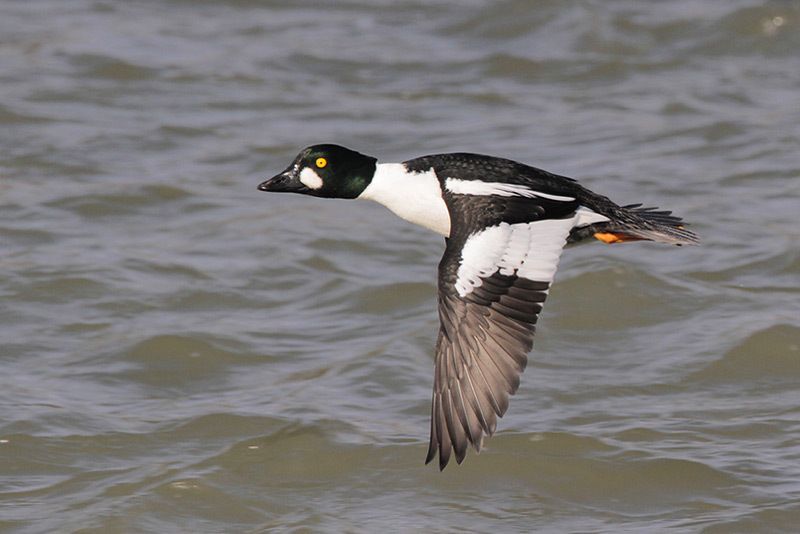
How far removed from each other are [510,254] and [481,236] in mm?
160

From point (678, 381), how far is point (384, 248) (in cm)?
245

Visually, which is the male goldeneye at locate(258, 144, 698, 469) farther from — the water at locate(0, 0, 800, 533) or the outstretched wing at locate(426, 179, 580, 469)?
the water at locate(0, 0, 800, 533)

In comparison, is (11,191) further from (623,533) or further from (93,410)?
(623,533)

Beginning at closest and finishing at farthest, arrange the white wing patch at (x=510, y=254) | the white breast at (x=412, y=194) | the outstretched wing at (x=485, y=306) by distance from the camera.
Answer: the outstretched wing at (x=485, y=306) → the white wing patch at (x=510, y=254) → the white breast at (x=412, y=194)

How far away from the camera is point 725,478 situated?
6531 millimetres

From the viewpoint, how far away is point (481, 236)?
235 inches

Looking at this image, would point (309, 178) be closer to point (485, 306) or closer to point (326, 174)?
point (326, 174)

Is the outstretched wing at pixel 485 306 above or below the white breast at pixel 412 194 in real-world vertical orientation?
below

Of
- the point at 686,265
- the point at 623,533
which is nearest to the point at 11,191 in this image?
the point at 686,265

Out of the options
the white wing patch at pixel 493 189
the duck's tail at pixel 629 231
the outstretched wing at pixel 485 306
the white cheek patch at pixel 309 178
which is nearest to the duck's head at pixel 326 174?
the white cheek patch at pixel 309 178

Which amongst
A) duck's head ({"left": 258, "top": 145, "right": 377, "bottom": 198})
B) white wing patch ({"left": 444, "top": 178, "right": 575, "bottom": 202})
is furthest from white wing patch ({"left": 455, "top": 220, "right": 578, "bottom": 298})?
duck's head ({"left": 258, "top": 145, "right": 377, "bottom": 198})

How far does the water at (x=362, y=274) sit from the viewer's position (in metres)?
6.56

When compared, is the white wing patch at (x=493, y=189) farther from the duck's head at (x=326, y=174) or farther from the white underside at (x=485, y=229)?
the duck's head at (x=326, y=174)

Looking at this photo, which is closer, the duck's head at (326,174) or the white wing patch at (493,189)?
the white wing patch at (493,189)
